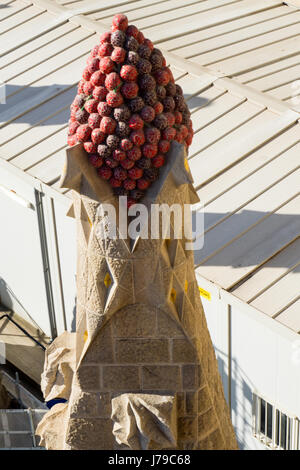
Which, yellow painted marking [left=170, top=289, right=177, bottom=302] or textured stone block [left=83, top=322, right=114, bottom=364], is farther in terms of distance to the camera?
textured stone block [left=83, top=322, right=114, bottom=364]

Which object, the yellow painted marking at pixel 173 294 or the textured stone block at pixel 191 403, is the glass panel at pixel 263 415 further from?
the yellow painted marking at pixel 173 294

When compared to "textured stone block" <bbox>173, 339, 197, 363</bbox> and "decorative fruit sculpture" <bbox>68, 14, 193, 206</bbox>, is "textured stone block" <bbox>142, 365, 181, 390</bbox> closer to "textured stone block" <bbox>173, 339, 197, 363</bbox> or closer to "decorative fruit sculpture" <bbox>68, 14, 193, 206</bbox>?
"textured stone block" <bbox>173, 339, 197, 363</bbox>

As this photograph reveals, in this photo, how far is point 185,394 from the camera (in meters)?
8.95

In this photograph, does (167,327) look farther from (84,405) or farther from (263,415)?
(263,415)

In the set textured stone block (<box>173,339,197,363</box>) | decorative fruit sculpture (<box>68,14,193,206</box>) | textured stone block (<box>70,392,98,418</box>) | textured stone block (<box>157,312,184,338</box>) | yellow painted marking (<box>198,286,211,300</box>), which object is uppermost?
decorative fruit sculpture (<box>68,14,193,206</box>)

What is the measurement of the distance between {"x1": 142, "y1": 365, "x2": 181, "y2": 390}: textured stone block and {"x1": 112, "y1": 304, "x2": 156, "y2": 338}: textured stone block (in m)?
0.46

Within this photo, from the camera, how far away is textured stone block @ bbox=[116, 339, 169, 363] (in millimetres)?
8703

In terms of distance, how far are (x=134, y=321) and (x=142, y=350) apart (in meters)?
0.38

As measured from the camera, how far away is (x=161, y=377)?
29.2ft

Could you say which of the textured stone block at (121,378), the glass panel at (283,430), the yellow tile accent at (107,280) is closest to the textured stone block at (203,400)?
the textured stone block at (121,378)

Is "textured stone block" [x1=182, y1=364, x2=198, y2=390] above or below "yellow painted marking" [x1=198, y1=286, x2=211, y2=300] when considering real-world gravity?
below

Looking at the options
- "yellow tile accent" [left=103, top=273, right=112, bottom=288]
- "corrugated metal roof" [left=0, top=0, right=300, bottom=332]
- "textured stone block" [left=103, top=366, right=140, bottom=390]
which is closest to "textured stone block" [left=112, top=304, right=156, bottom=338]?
"yellow tile accent" [left=103, top=273, right=112, bottom=288]

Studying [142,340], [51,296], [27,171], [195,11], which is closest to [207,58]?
[195,11]

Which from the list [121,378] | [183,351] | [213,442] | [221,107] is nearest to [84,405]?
[121,378]
